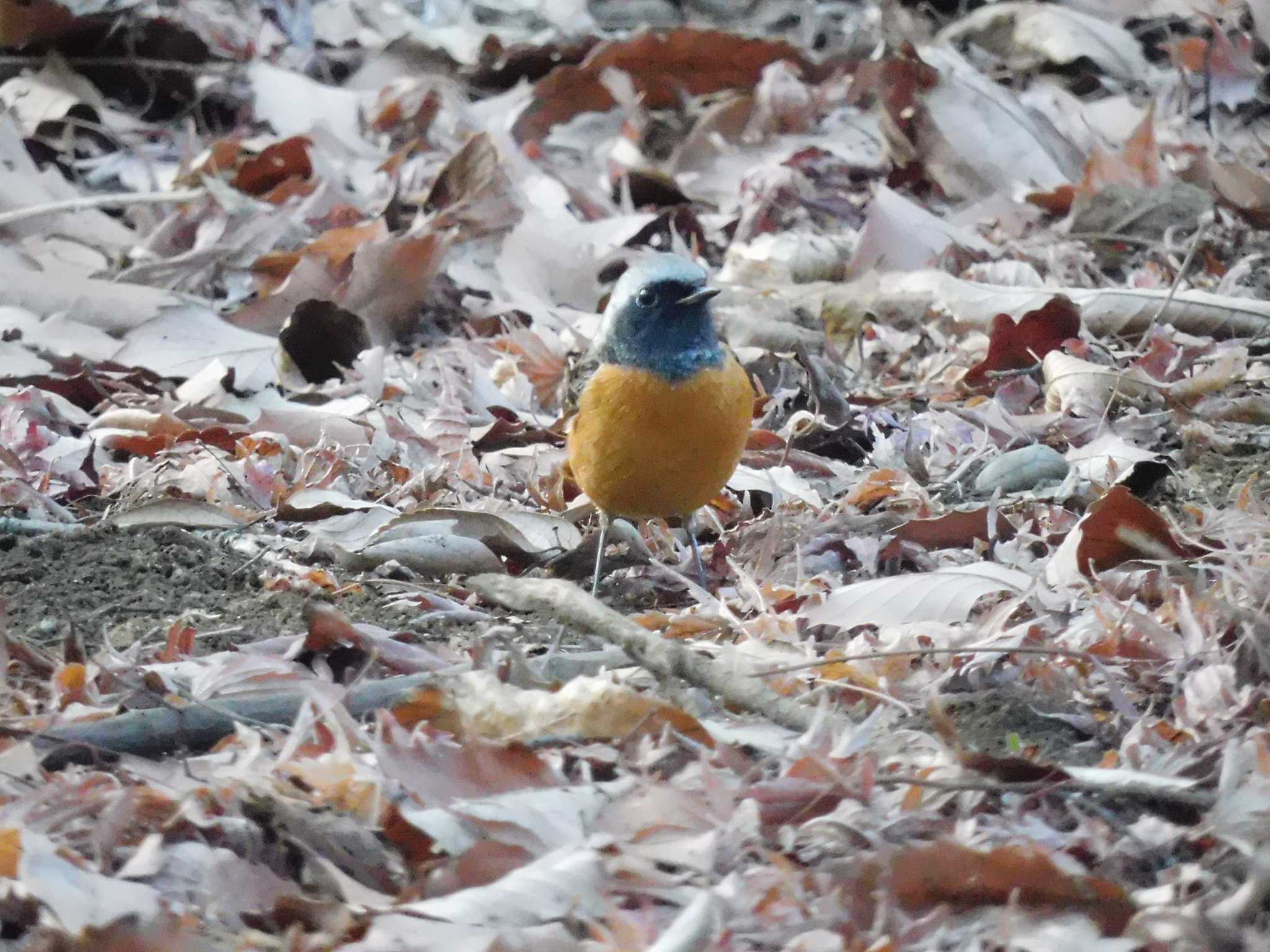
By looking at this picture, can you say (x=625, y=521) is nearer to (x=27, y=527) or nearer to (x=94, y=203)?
(x=27, y=527)

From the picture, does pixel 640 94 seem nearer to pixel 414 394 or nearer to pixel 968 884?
pixel 414 394

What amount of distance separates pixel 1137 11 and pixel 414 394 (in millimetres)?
5541

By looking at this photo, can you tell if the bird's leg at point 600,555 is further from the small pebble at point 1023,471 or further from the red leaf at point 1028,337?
the red leaf at point 1028,337

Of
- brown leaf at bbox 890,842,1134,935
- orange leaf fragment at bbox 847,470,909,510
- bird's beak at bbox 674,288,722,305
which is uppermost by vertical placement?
brown leaf at bbox 890,842,1134,935

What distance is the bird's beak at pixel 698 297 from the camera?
5129 millimetres

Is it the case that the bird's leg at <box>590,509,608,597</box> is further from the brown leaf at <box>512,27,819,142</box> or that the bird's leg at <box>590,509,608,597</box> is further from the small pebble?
the brown leaf at <box>512,27,819,142</box>

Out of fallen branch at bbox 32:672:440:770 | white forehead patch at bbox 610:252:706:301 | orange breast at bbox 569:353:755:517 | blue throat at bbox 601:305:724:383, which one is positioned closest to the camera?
fallen branch at bbox 32:672:440:770

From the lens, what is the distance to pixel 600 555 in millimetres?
5031

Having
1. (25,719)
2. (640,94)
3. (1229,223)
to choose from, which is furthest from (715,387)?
(640,94)

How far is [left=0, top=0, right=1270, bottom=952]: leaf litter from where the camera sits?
2805 mm

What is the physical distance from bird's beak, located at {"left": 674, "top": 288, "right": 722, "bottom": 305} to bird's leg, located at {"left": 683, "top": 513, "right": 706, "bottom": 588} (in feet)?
2.34

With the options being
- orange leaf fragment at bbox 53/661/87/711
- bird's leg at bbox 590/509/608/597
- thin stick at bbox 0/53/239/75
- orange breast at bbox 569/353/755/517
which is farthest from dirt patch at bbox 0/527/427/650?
thin stick at bbox 0/53/239/75

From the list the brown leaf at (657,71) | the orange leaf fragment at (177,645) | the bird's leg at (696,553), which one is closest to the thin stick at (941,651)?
the bird's leg at (696,553)

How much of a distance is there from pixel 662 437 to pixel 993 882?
2.45 metres
